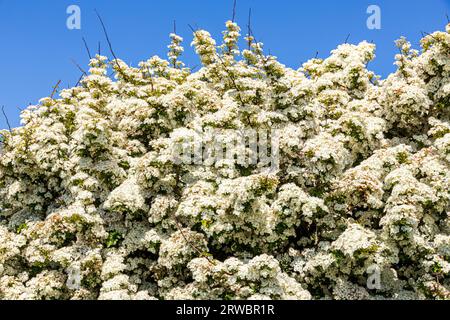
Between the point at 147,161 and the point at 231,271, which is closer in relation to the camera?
the point at 231,271

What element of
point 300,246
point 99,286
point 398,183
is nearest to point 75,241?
point 99,286

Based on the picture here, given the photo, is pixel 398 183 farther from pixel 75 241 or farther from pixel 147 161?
pixel 75 241

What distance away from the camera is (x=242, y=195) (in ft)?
42.3

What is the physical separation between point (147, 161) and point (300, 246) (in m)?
5.04

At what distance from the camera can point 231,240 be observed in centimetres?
1436

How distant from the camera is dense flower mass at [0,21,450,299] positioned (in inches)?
529

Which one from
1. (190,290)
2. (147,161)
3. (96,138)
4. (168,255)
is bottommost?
(190,290)

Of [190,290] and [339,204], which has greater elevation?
[339,204]

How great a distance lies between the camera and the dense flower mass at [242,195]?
13438 millimetres

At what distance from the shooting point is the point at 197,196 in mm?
14141
